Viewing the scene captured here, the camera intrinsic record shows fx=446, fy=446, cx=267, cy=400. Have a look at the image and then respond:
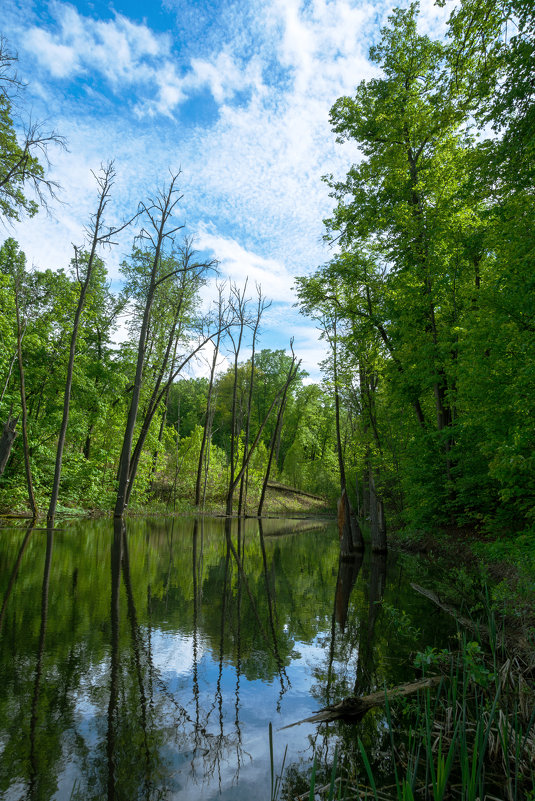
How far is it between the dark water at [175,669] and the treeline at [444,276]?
401 centimetres

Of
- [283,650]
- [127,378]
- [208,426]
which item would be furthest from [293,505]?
[283,650]

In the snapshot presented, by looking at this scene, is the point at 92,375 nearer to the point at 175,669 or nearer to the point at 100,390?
the point at 100,390

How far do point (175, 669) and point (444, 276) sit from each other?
12.6 meters

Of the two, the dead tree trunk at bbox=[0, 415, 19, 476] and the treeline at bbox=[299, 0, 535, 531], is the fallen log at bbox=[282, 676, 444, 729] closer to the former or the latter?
the treeline at bbox=[299, 0, 535, 531]

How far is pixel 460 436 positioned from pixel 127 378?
16701mm

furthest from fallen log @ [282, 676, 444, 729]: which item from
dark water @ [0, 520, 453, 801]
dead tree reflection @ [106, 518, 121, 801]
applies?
dead tree reflection @ [106, 518, 121, 801]

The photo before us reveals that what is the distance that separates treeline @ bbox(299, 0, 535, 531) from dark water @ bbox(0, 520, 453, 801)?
13.2 ft

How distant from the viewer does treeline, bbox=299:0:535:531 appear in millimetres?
8203

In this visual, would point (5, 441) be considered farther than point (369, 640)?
Yes

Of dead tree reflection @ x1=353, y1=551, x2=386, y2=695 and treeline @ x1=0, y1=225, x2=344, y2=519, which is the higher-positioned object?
treeline @ x1=0, y1=225, x2=344, y2=519

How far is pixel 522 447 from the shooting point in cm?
807

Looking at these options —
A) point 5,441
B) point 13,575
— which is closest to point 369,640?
point 13,575

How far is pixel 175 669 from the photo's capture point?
417 centimetres

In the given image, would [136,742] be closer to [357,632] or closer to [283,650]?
[283,650]
